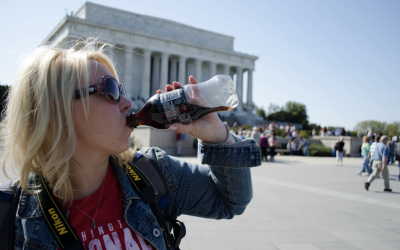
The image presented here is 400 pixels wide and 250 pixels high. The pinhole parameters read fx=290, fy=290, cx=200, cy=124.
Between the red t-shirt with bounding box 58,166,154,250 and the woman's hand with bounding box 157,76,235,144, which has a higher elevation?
the woman's hand with bounding box 157,76,235,144

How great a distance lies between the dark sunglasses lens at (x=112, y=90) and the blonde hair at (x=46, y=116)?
11cm

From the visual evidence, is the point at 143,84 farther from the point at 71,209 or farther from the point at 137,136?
the point at 71,209

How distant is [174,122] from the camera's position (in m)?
1.86

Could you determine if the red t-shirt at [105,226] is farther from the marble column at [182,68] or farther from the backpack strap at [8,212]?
the marble column at [182,68]

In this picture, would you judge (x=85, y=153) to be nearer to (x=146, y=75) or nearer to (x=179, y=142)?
(x=179, y=142)

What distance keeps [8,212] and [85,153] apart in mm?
462

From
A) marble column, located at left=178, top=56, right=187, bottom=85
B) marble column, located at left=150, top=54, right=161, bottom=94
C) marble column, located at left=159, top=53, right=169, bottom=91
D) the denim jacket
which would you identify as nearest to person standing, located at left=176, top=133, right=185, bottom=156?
the denim jacket

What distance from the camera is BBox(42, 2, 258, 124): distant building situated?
43.1 meters

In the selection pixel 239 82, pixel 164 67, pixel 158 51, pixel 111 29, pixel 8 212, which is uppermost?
pixel 111 29

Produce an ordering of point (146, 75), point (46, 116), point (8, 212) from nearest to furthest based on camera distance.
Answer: point (8, 212) < point (46, 116) < point (146, 75)

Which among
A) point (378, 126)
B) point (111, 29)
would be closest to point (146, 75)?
point (111, 29)

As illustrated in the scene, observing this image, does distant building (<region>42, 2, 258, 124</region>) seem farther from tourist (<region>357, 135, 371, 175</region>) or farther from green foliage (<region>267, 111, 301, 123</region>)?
tourist (<region>357, 135, 371, 175</region>)

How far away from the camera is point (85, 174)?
5.39 feet

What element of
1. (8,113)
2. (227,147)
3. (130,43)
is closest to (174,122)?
(227,147)
